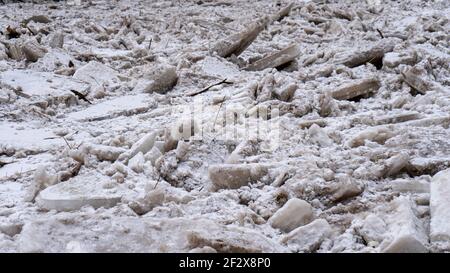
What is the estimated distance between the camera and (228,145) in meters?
2.68

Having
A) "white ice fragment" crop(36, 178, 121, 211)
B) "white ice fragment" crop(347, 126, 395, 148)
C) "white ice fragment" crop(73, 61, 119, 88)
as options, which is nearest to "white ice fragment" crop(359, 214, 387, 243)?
"white ice fragment" crop(347, 126, 395, 148)

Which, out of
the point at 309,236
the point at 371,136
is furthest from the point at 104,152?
the point at 371,136

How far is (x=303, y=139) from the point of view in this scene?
262cm

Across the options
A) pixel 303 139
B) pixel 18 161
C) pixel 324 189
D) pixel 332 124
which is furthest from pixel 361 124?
pixel 18 161

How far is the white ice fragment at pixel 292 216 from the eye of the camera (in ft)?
6.03

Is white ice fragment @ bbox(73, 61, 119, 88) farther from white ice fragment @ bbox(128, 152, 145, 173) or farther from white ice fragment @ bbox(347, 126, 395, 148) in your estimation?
white ice fragment @ bbox(347, 126, 395, 148)

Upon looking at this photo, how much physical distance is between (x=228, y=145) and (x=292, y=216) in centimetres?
90

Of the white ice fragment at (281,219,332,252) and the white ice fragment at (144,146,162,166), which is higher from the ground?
the white ice fragment at (281,219,332,252)

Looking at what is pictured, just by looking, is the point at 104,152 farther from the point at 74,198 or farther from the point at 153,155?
the point at 74,198

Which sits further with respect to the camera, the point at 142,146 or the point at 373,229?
the point at 142,146

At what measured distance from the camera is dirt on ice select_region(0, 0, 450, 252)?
67.4 inches

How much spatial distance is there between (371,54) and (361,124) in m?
1.45
